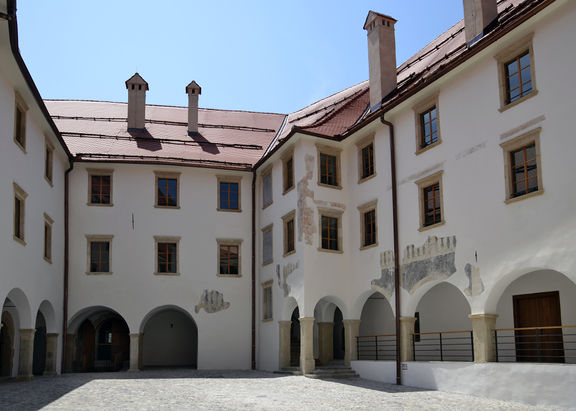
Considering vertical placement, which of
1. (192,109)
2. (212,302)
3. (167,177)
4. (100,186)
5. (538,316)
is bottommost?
(538,316)

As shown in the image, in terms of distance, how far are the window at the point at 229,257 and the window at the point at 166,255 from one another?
1.72m

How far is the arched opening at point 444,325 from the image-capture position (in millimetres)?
19672

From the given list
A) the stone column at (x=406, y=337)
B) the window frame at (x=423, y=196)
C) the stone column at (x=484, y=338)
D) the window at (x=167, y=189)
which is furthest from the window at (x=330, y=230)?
the stone column at (x=484, y=338)

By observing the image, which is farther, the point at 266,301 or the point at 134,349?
the point at 266,301

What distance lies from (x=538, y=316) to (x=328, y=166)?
9.11 metres

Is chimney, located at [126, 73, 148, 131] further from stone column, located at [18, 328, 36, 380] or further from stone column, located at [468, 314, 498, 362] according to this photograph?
stone column, located at [468, 314, 498, 362]

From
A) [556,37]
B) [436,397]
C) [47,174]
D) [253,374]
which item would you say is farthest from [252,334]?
[556,37]

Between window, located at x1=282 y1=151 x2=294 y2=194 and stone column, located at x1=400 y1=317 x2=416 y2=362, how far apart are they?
22.3 feet

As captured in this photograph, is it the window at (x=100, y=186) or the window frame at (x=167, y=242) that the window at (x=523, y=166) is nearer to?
the window frame at (x=167, y=242)

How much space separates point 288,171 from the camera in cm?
2475

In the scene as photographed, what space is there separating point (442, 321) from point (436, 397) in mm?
4917

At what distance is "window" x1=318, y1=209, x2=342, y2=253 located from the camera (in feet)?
75.3

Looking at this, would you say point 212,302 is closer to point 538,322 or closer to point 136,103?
point 136,103

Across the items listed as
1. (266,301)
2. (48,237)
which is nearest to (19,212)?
(48,237)
